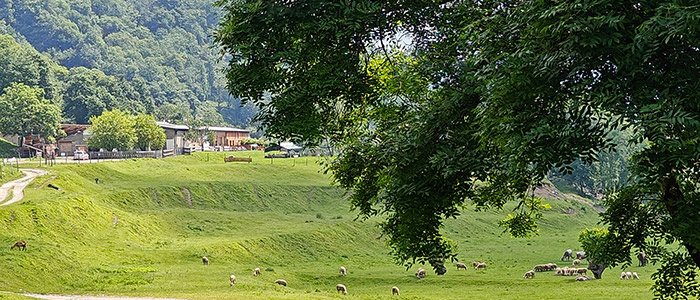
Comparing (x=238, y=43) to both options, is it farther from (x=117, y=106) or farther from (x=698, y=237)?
(x=117, y=106)

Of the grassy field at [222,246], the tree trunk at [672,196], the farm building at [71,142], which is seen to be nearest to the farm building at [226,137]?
the farm building at [71,142]

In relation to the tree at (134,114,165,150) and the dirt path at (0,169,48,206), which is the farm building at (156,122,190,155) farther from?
the dirt path at (0,169,48,206)

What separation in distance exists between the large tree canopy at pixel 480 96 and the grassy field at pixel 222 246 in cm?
843

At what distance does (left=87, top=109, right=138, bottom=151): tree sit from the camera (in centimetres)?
9206

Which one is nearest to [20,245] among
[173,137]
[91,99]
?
[173,137]

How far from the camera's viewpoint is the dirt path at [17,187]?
4399 cm

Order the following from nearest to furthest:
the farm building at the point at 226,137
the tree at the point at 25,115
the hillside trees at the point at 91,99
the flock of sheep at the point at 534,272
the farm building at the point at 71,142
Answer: the flock of sheep at the point at 534,272, the tree at the point at 25,115, the farm building at the point at 71,142, the hillside trees at the point at 91,99, the farm building at the point at 226,137

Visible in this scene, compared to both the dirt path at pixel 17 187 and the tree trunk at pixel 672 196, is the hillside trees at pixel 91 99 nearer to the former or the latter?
the dirt path at pixel 17 187

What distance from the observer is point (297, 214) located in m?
69.0

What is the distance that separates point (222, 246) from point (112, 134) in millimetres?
54475

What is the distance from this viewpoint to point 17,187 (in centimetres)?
4912

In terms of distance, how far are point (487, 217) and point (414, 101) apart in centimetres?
6682

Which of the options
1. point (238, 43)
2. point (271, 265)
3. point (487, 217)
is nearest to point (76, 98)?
point (487, 217)

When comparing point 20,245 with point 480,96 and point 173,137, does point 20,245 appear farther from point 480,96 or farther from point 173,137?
point 173,137
